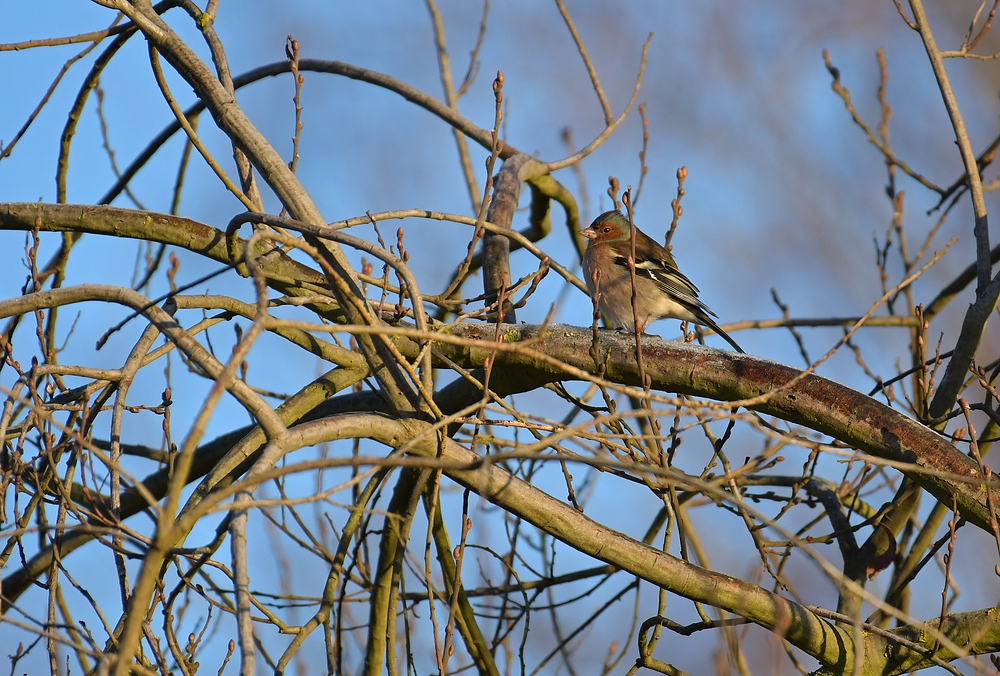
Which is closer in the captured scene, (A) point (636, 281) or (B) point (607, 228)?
(A) point (636, 281)

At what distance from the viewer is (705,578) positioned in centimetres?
303

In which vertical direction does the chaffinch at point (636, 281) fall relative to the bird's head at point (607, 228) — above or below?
below

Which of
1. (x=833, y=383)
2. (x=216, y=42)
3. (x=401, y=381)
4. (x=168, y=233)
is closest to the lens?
(x=401, y=381)

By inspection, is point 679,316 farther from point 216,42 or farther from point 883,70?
point 216,42

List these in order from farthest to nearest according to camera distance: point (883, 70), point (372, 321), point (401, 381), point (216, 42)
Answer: point (883, 70), point (216, 42), point (401, 381), point (372, 321)

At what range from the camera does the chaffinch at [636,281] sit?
19.4 ft

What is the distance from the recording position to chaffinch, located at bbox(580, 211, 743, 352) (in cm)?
592

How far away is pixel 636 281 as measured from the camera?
19.4ft

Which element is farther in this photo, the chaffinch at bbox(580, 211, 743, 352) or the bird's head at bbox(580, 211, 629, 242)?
the bird's head at bbox(580, 211, 629, 242)

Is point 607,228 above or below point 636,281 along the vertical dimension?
above

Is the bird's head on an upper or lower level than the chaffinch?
upper

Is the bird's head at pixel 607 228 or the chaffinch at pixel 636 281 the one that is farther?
the bird's head at pixel 607 228

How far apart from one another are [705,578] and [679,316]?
11.1 feet

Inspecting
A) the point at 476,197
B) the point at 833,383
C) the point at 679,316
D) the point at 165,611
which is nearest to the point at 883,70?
the point at 679,316
